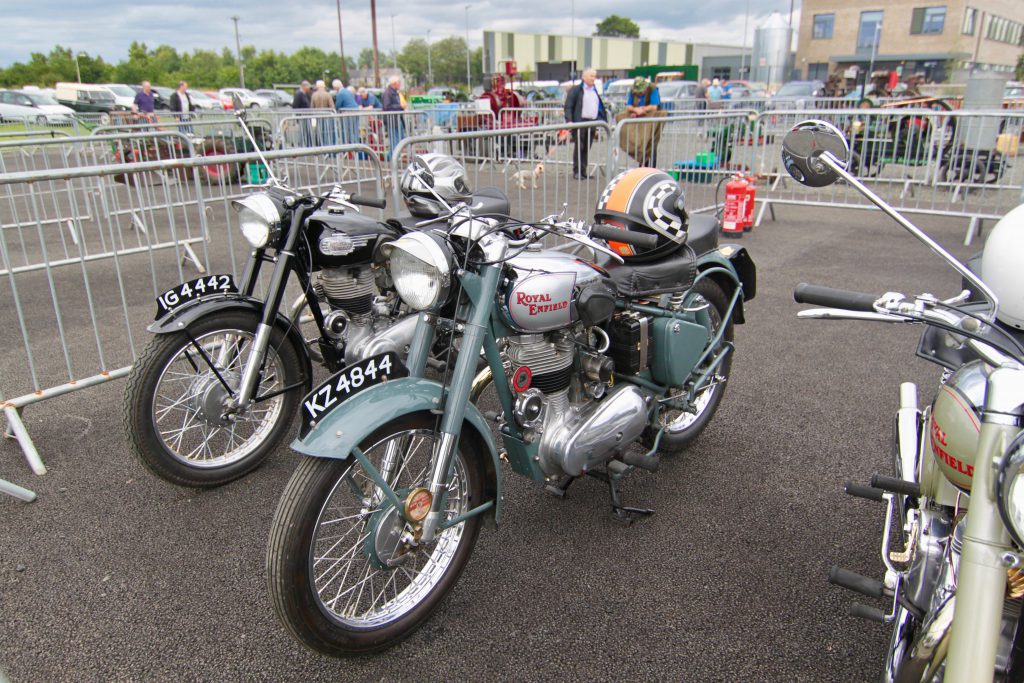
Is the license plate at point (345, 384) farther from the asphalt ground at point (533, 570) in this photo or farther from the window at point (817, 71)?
the window at point (817, 71)

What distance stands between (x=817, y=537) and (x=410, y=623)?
1.69 metres

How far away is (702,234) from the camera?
349 centimetres

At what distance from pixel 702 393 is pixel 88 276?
6.15 meters

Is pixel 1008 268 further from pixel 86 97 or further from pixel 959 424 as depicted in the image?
pixel 86 97

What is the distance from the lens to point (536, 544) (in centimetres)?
293

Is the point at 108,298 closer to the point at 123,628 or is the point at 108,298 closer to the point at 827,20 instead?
the point at 123,628

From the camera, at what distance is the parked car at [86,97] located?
91.9 ft

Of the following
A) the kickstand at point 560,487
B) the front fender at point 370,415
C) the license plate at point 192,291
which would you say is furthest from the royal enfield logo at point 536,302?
the license plate at point 192,291

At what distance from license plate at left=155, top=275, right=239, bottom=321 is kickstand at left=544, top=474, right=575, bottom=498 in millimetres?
1687

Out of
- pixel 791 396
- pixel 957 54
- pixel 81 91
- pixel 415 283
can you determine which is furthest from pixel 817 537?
pixel 957 54

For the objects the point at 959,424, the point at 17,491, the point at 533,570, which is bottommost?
the point at 533,570

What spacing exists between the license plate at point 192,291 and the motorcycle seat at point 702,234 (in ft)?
6.98

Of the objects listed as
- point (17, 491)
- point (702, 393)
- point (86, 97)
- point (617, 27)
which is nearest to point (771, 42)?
point (86, 97)

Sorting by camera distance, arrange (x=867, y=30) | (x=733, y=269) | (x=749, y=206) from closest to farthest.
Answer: (x=733, y=269)
(x=749, y=206)
(x=867, y=30)
